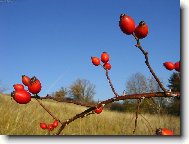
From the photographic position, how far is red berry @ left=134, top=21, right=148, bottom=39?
0.60m

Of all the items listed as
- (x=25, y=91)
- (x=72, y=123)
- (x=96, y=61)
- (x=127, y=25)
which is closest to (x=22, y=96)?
(x=25, y=91)

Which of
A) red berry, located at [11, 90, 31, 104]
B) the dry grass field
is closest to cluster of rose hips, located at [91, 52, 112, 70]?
red berry, located at [11, 90, 31, 104]

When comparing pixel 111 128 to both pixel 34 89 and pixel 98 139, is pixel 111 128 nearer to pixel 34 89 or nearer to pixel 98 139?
pixel 98 139

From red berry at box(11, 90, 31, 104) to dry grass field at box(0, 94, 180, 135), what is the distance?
1428 millimetres

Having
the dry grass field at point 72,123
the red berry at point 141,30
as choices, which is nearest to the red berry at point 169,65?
the red berry at point 141,30

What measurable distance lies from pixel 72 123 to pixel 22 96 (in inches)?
146

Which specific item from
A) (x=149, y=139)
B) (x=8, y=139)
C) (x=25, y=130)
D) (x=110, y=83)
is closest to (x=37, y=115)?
(x=25, y=130)

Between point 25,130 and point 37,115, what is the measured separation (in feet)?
3.14

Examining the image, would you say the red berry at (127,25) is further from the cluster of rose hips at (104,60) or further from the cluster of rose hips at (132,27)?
the cluster of rose hips at (104,60)

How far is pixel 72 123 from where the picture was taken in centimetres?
425

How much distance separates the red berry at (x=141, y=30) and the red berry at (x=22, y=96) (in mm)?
233

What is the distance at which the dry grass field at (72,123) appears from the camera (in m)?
2.95

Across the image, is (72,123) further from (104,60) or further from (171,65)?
(171,65)

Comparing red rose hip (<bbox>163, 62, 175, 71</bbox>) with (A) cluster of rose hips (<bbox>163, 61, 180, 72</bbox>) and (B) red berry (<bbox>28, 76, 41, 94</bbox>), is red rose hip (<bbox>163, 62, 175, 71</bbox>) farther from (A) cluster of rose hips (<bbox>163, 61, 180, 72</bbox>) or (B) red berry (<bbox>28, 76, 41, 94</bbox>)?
(B) red berry (<bbox>28, 76, 41, 94</bbox>)
